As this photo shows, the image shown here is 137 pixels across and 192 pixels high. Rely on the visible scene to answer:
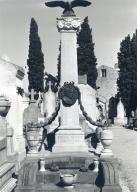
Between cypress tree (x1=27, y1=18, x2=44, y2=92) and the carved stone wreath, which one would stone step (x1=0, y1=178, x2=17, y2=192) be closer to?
the carved stone wreath

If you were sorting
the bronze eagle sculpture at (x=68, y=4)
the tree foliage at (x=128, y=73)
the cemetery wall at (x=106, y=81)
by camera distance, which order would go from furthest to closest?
A: the cemetery wall at (x=106, y=81) < the tree foliage at (x=128, y=73) < the bronze eagle sculpture at (x=68, y=4)

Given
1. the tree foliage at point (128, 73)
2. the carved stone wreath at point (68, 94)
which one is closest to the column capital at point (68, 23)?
the carved stone wreath at point (68, 94)

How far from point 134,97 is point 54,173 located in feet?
116

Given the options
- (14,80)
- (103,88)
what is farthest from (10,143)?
(103,88)

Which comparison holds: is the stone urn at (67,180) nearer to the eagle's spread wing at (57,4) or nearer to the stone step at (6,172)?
the stone step at (6,172)

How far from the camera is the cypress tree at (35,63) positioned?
44719 mm

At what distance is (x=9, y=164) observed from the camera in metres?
11.4

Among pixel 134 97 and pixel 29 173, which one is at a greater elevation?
pixel 134 97

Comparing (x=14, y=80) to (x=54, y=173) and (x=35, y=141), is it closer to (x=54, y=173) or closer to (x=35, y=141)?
(x=35, y=141)

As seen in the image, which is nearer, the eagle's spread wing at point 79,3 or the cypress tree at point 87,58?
the eagle's spread wing at point 79,3

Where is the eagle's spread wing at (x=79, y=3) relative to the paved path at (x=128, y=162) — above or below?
above

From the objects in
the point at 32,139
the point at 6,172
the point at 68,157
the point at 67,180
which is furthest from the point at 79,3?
the point at 67,180

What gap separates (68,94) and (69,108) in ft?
1.45

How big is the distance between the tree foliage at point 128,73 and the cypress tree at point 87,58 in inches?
121
